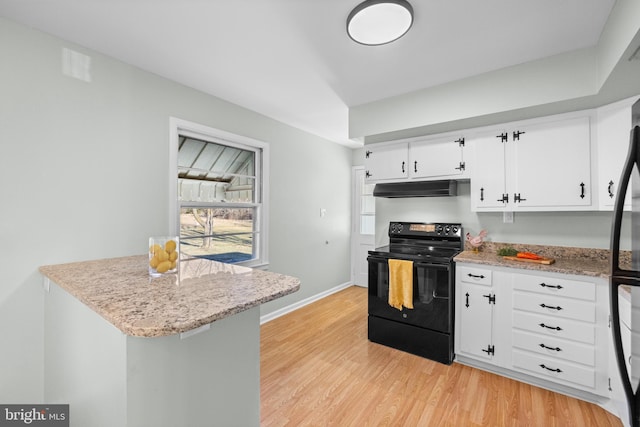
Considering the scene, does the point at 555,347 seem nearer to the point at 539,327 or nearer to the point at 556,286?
the point at 539,327

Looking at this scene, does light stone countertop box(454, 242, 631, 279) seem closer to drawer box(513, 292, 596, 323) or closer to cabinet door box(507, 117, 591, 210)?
drawer box(513, 292, 596, 323)

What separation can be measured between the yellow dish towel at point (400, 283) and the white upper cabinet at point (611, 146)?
149 centimetres

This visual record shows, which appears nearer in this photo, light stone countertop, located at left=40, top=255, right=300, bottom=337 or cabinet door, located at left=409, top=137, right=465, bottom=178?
light stone countertop, located at left=40, top=255, right=300, bottom=337

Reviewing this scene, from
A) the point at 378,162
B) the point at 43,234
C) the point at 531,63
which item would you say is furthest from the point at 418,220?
the point at 43,234

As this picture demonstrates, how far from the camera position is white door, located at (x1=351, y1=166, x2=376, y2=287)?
494 centimetres

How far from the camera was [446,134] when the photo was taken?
2826mm

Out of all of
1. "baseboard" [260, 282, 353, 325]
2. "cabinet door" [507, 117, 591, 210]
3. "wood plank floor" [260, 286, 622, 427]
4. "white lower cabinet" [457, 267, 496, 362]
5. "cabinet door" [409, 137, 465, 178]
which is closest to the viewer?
"wood plank floor" [260, 286, 622, 427]

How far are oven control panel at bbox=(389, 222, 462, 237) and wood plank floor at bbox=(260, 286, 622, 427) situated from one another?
4.04ft

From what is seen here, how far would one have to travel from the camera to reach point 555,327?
2111 mm

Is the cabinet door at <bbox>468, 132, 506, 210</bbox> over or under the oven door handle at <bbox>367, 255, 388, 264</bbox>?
over

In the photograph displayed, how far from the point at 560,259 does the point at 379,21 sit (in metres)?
2.43

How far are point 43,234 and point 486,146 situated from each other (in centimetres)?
342

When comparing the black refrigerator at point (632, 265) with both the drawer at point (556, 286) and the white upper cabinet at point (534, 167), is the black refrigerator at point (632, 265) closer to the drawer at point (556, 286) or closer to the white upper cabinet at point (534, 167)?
the drawer at point (556, 286)

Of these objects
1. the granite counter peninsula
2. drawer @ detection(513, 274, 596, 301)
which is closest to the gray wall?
the granite counter peninsula
